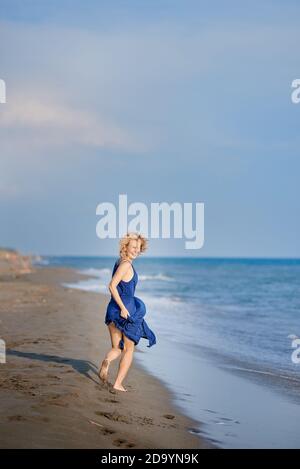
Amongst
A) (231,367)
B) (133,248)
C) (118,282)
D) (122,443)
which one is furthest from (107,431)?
(231,367)

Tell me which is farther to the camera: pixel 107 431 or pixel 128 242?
pixel 128 242

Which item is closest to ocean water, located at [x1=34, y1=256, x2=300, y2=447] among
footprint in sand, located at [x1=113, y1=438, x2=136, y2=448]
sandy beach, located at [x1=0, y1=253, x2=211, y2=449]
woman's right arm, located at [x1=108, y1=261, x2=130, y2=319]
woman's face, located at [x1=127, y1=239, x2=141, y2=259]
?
sandy beach, located at [x1=0, y1=253, x2=211, y2=449]

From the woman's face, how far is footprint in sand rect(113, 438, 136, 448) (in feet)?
8.23

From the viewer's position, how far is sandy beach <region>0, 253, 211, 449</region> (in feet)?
19.3

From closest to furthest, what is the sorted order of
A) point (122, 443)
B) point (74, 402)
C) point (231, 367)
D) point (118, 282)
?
1. point (122, 443)
2. point (74, 402)
3. point (118, 282)
4. point (231, 367)

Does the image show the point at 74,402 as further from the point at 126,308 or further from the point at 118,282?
the point at 118,282

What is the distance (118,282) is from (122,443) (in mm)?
2350

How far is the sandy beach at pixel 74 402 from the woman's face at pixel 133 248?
175 cm

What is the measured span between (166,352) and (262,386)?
3185 millimetres

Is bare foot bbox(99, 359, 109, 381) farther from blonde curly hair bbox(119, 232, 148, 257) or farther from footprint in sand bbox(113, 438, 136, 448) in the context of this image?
footprint in sand bbox(113, 438, 136, 448)

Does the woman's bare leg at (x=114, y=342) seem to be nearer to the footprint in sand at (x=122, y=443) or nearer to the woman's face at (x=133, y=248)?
the woman's face at (x=133, y=248)

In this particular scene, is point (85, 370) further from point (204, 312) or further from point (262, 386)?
point (204, 312)

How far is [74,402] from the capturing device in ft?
23.1
